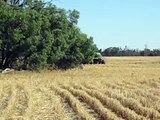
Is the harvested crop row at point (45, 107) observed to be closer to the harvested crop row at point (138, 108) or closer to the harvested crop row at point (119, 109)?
the harvested crop row at point (119, 109)

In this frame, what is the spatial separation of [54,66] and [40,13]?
6802 mm

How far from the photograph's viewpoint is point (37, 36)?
39781mm

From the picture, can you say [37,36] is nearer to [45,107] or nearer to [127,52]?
[45,107]

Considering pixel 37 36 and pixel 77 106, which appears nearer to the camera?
pixel 77 106

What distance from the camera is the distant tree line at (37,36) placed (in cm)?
3838

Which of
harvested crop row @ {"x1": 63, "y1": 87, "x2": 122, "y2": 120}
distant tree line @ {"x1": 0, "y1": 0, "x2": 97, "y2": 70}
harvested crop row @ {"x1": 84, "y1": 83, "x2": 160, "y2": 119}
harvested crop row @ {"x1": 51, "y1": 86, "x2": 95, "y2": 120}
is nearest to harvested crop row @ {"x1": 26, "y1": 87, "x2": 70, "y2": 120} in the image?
harvested crop row @ {"x1": 51, "y1": 86, "x2": 95, "y2": 120}

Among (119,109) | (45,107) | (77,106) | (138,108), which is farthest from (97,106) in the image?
(45,107)

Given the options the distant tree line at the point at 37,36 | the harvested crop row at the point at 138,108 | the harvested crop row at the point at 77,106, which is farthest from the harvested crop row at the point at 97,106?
the distant tree line at the point at 37,36

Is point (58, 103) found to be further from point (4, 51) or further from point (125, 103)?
point (4, 51)

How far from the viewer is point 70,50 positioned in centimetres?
4888

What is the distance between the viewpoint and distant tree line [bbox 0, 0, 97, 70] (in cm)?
3838

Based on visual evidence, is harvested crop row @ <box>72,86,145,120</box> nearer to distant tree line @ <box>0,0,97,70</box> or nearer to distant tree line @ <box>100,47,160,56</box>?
distant tree line @ <box>0,0,97,70</box>

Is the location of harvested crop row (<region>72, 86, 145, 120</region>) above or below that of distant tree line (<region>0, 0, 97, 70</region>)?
below

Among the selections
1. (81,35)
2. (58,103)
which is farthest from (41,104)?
(81,35)
